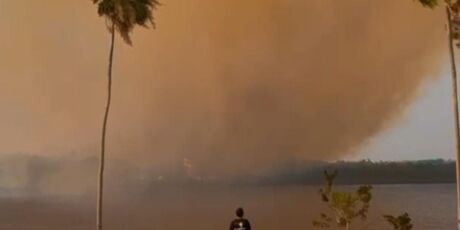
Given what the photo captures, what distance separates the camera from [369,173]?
20.8 meters

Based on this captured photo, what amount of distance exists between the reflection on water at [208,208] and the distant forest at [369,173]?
29 centimetres

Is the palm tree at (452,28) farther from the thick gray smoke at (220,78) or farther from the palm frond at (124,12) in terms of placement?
the palm frond at (124,12)

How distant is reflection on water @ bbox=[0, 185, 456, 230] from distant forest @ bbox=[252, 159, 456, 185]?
0.29 metres

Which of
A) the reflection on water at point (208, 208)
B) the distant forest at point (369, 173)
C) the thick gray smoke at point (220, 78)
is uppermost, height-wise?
the thick gray smoke at point (220, 78)

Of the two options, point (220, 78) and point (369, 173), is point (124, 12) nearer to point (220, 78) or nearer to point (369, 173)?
point (220, 78)

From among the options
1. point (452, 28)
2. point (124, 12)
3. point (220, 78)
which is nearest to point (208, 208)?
point (220, 78)

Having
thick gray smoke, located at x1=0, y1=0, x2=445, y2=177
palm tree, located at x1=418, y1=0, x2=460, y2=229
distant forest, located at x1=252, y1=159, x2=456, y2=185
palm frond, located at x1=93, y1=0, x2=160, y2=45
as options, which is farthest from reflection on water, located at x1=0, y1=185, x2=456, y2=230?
palm frond, located at x1=93, y1=0, x2=160, y2=45

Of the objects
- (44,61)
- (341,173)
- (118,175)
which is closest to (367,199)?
(341,173)

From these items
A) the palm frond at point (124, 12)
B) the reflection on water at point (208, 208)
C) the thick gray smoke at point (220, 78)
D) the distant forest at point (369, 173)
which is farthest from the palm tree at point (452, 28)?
the palm frond at point (124, 12)

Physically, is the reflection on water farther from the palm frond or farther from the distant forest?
the palm frond

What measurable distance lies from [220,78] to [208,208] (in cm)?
315

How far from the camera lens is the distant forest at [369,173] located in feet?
67.9

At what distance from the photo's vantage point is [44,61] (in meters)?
20.9

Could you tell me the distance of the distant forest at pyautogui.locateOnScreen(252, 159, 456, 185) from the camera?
20.7 m
